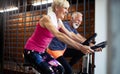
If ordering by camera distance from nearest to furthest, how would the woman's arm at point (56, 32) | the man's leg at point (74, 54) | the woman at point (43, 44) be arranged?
the woman's arm at point (56, 32) → the woman at point (43, 44) → the man's leg at point (74, 54)

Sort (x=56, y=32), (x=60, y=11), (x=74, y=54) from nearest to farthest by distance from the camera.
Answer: (x=56, y=32)
(x=60, y=11)
(x=74, y=54)

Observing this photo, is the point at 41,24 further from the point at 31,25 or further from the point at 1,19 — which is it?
the point at 1,19

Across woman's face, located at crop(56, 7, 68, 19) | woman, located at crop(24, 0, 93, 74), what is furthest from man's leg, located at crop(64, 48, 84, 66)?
woman's face, located at crop(56, 7, 68, 19)

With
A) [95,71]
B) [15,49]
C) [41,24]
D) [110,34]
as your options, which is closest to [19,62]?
[15,49]

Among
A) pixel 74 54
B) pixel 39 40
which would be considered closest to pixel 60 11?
pixel 39 40

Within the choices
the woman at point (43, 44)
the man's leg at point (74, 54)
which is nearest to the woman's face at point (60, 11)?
the woman at point (43, 44)

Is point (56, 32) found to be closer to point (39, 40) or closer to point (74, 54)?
point (39, 40)

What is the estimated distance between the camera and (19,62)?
13.6ft

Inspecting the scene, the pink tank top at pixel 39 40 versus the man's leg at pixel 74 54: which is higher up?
the pink tank top at pixel 39 40

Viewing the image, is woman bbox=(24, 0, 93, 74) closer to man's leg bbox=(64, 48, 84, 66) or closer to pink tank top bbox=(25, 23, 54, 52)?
pink tank top bbox=(25, 23, 54, 52)

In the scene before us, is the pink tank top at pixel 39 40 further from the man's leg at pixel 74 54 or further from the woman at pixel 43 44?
the man's leg at pixel 74 54

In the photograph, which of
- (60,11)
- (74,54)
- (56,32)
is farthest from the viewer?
(74,54)

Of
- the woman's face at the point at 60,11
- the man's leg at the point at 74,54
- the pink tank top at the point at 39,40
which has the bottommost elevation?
the man's leg at the point at 74,54

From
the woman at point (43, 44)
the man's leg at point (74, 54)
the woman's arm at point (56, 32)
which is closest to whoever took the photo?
the woman's arm at point (56, 32)
